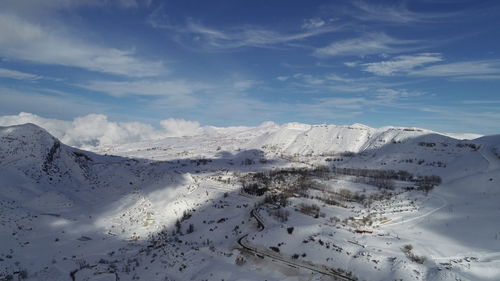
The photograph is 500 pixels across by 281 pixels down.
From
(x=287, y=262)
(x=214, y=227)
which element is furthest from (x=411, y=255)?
(x=214, y=227)

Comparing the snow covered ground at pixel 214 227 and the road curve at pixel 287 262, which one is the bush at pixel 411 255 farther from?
the road curve at pixel 287 262

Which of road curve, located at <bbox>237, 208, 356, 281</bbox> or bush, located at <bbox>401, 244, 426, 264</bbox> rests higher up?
bush, located at <bbox>401, 244, 426, 264</bbox>

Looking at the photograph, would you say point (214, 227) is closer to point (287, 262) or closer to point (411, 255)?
point (287, 262)

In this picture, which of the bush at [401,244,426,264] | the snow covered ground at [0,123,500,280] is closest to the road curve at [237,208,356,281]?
the snow covered ground at [0,123,500,280]

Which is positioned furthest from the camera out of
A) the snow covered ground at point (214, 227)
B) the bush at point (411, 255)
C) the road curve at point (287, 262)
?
the bush at point (411, 255)

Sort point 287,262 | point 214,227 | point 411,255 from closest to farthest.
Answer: point 287,262
point 411,255
point 214,227

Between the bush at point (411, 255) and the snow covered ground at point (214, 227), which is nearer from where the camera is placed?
the snow covered ground at point (214, 227)

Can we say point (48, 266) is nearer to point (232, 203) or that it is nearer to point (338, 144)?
point (232, 203)

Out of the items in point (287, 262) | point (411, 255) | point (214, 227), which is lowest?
point (214, 227)

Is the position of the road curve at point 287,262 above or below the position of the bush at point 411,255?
below

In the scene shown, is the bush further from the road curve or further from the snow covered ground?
the road curve

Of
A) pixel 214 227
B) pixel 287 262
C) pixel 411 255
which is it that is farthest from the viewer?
pixel 214 227

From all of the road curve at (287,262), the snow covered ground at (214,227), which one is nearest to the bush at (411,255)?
the snow covered ground at (214,227)
